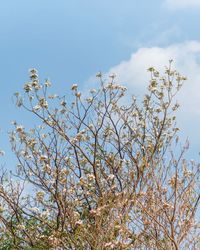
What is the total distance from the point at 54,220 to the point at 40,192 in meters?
0.70

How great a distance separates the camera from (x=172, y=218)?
23.1ft

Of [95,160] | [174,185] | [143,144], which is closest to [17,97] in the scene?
[95,160]

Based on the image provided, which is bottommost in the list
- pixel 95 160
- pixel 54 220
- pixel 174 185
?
pixel 174 185

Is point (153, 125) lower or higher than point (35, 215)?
higher

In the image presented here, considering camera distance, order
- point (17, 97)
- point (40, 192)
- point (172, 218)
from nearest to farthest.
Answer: point (172, 218)
point (40, 192)
point (17, 97)

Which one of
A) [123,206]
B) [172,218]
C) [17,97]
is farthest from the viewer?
[17,97]

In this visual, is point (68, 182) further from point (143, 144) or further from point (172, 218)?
point (172, 218)

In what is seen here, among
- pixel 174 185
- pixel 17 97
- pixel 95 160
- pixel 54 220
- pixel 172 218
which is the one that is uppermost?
pixel 17 97

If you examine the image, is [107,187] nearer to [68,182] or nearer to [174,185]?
[68,182]

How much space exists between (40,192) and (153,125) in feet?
9.33

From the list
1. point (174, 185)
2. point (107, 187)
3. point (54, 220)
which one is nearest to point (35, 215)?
point (54, 220)

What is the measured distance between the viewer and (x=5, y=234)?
Answer: 36.1 ft

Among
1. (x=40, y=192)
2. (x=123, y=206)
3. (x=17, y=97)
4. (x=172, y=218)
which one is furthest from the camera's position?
(x=17, y=97)

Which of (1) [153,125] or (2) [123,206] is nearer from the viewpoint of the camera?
(2) [123,206]
